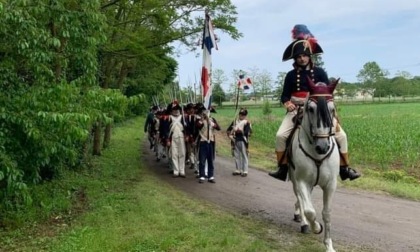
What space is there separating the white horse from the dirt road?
114 cm

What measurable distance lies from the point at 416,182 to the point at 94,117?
11.1 meters

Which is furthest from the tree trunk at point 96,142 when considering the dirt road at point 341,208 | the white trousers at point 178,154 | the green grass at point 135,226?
the green grass at point 135,226

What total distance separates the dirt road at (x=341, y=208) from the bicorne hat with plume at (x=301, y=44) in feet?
10.2

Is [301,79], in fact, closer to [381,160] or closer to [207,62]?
[207,62]

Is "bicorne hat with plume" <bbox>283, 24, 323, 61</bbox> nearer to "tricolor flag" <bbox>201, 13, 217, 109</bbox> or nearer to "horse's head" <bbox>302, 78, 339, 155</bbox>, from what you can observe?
"horse's head" <bbox>302, 78, 339, 155</bbox>

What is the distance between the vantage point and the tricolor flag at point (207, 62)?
1470 centimetres

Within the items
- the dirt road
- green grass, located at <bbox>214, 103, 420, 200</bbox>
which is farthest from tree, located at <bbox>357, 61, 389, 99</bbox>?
the dirt road

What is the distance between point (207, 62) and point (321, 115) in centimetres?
853

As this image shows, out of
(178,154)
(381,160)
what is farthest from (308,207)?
(381,160)

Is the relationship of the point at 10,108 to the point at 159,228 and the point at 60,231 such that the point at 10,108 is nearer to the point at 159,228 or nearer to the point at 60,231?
the point at 60,231

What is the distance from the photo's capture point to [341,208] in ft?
35.2

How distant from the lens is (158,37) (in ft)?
53.8

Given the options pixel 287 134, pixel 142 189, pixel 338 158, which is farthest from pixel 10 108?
pixel 142 189

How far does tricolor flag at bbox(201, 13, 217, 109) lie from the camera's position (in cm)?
1470
